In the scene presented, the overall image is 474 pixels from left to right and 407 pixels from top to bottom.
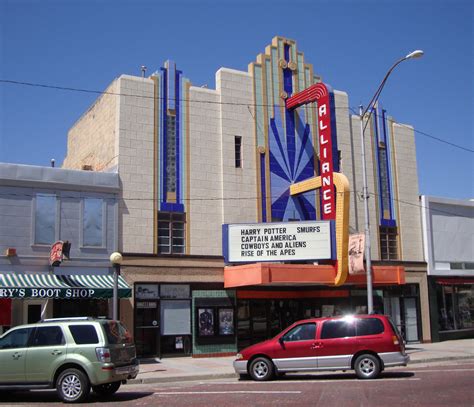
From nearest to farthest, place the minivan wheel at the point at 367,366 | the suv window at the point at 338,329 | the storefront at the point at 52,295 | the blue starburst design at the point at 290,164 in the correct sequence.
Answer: the minivan wheel at the point at 367,366
the suv window at the point at 338,329
the storefront at the point at 52,295
the blue starburst design at the point at 290,164

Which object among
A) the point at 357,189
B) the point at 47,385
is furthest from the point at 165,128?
the point at 47,385

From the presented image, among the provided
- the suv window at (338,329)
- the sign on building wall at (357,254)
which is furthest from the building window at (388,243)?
Answer: the suv window at (338,329)

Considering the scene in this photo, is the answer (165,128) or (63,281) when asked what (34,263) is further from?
(165,128)

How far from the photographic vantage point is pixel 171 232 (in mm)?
25531

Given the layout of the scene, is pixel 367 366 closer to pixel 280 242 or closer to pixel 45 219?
pixel 280 242

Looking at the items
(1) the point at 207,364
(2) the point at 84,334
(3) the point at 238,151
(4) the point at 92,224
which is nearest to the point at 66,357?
(2) the point at 84,334

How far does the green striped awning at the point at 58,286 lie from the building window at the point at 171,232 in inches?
Result: 103

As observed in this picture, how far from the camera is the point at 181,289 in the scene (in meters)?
25.4

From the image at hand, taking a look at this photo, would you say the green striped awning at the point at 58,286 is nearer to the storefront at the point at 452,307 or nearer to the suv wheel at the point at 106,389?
the suv wheel at the point at 106,389

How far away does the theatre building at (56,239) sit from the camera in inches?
860

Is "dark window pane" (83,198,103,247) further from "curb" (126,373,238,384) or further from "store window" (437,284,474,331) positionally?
"store window" (437,284,474,331)

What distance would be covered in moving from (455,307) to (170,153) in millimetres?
17618

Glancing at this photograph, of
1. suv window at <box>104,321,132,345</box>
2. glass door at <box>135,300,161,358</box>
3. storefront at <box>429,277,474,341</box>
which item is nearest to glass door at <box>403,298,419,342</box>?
storefront at <box>429,277,474,341</box>

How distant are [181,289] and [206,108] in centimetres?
800
